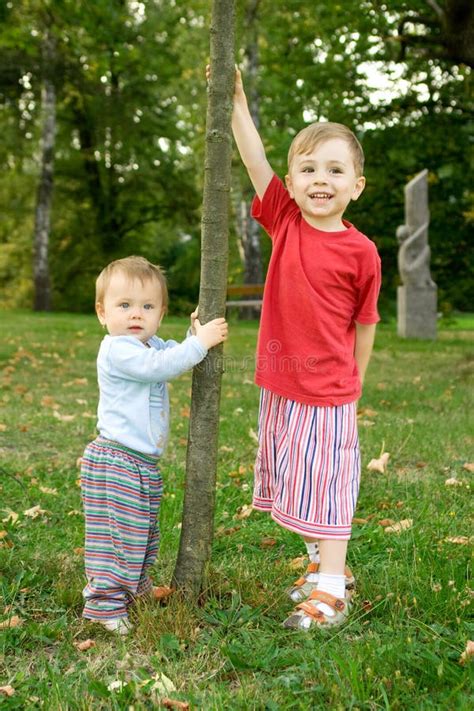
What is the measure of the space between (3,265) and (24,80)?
5984 mm

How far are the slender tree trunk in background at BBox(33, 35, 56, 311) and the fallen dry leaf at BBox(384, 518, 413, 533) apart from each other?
18.7 meters

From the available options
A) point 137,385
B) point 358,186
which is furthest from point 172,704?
point 358,186

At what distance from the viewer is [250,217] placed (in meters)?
19.9

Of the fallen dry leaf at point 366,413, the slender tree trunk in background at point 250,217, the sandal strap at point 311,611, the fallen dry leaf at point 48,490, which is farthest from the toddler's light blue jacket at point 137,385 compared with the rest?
the slender tree trunk in background at point 250,217

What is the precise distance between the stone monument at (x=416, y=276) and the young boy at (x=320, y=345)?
11597 millimetres

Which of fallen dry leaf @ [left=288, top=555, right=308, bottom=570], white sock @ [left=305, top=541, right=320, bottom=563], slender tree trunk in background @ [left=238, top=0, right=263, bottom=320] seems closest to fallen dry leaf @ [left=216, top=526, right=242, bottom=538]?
fallen dry leaf @ [left=288, top=555, right=308, bottom=570]

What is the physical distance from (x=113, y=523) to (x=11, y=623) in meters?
0.45

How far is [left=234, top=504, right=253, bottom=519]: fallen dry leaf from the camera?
3756 mm

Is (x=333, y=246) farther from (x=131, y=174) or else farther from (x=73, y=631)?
(x=131, y=174)

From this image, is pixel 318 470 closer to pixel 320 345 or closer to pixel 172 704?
pixel 320 345

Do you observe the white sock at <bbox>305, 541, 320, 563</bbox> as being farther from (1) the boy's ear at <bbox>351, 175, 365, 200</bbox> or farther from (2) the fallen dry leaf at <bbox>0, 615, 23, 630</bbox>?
(1) the boy's ear at <bbox>351, 175, 365, 200</bbox>

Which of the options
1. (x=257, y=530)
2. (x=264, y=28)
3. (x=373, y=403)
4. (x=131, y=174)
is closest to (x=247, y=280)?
(x=264, y=28)

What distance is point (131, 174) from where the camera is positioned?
1044 inches

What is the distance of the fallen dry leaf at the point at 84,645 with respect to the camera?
7.96ft
